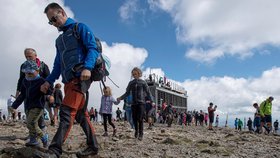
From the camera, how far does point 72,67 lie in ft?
14.4

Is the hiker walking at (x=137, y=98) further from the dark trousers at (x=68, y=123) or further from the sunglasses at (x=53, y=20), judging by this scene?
the sunglasses at (x=53, y=20)

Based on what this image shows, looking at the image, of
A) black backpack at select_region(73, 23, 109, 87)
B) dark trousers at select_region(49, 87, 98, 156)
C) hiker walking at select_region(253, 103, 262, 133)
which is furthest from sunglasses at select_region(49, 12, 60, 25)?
hiker walking at select_region(253, 103, 262, 133)

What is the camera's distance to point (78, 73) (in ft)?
14.2

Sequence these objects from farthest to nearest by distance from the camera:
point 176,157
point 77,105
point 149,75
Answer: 1. point 149,75
2. point 176,157
3. point 77,105

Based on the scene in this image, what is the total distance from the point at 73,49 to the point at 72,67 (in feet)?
0.83

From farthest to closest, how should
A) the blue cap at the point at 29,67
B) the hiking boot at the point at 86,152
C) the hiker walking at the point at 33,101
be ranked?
the blue cap at the point at 29,67
the hiker walking at the point at 33,101
the hiking boot at the point at 86,152

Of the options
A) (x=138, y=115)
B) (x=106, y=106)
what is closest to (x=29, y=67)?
(x=138, y=115)

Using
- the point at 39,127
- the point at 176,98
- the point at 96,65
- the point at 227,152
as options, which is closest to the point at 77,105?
the point at 96,65

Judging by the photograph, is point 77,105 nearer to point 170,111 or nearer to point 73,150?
point 73,150

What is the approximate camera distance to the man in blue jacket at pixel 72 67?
13.9 ft

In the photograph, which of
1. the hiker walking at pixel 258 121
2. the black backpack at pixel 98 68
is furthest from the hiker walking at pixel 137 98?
the hiker walking at pixel 258 121

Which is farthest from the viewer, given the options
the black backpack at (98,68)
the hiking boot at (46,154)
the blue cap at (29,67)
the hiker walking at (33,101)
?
the blue cap at (29,67)

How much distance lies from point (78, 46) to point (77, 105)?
30.9 inches

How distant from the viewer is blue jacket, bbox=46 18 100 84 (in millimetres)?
Answer: 4391
